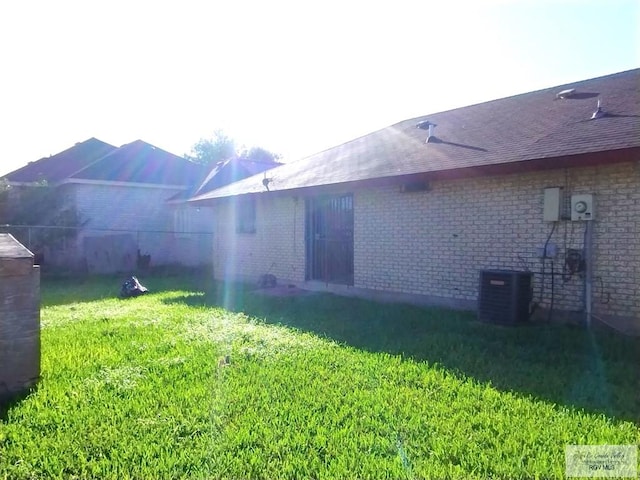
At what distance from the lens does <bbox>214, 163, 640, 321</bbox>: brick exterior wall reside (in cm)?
603

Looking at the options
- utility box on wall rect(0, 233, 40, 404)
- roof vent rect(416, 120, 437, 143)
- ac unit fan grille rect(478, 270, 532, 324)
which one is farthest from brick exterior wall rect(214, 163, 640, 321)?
utility box on wall rect(0, 233, 40, 404)

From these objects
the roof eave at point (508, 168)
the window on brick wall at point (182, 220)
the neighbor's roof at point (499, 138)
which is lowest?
the window on brick wall at point (182, 220)

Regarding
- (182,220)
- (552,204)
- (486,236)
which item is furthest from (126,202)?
(552,204)

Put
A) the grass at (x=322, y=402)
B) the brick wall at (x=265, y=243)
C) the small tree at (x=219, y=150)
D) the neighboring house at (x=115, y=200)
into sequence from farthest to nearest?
1. the small tree at (x=219, y=150)
2. the neighboring house at (x=115, y=200)
3. the brick wall at (x=265, y=243)
4. the grass at (x=322, y=402)

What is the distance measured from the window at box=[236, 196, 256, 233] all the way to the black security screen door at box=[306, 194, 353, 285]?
2467mm

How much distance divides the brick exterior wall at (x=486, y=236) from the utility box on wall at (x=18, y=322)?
6287mm

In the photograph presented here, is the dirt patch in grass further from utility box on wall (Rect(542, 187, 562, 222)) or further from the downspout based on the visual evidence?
the downspout

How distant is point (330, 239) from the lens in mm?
10602

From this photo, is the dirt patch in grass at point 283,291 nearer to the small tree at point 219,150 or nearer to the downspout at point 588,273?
the downspout at point 588,273

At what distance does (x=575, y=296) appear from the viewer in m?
6.46

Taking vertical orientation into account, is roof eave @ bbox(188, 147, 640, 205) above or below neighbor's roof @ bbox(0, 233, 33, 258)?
above

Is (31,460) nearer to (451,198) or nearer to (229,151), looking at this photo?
(451,198)

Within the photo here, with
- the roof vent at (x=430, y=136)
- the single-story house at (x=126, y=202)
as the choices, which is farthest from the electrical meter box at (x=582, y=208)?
the single-story house at (x=126, y=202)

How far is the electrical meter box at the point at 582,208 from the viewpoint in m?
6.17
